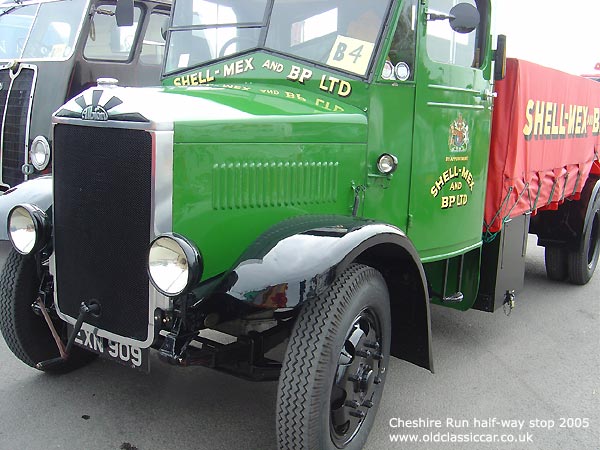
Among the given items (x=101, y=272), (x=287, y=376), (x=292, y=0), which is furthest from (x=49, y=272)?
(x=292, y=0)

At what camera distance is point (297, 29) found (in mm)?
3414

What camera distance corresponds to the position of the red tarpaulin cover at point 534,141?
4270 millimetres

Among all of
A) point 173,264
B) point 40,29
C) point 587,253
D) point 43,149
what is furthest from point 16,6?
point 587,253

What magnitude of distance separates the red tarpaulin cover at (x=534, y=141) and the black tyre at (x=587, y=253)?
1.58ft

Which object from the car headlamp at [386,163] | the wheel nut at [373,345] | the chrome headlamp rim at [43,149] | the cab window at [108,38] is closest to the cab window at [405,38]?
the car headlamp at [386,163]

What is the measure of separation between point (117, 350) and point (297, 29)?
1.88 meters

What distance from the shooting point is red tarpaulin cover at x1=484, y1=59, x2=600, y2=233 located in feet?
14.0

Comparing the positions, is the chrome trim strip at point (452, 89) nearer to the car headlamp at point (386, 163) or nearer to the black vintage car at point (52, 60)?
the car headlamp at point (386, 163)

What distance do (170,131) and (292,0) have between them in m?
1.29

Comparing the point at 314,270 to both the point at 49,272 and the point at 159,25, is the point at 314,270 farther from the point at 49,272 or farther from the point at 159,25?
the point at 159,25

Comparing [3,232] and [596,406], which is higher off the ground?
[3,232]

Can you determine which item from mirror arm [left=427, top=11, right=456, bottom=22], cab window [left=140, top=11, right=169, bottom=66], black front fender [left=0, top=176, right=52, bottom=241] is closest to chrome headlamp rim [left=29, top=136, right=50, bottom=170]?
cab window [left=140, top=11, right=169, bottom=66]

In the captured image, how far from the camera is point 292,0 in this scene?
3439mm

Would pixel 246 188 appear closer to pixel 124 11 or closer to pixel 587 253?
pixel 124 11
